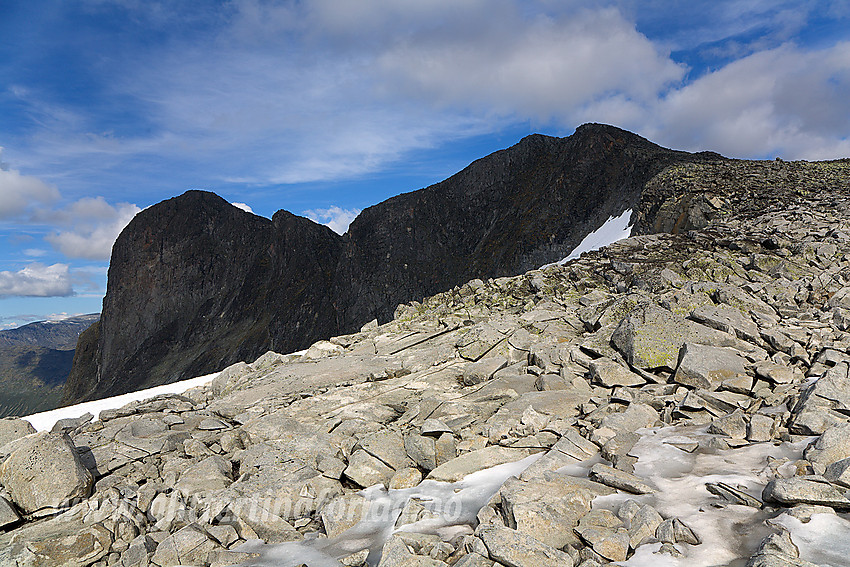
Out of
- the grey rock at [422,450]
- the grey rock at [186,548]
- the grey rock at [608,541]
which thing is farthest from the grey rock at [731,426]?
the grey rock at [186,548]

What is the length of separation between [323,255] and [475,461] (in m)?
91.7

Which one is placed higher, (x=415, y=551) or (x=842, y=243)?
(x=842, y=243)

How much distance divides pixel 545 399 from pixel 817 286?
35.4 feet

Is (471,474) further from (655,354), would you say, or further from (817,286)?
(817,286)

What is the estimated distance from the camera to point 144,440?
964cm

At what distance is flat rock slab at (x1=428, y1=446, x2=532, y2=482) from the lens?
24.6 feet

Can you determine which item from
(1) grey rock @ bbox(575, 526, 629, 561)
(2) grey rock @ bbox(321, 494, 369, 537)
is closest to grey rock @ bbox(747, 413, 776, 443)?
(1) grey rock @ bbox(575, 526, 629, 561)

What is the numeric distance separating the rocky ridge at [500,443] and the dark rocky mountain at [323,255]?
4254 centimetres

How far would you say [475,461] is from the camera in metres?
7.78

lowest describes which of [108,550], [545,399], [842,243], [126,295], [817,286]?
[108,550]

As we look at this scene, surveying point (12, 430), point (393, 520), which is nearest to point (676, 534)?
point (393, 520)

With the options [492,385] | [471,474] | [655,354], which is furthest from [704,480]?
[492,385]

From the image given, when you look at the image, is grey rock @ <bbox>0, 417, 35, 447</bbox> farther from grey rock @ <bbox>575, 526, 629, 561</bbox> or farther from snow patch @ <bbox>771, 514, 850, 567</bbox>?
snow patch @ <bbox>771, 514, 850, 567</bbox>

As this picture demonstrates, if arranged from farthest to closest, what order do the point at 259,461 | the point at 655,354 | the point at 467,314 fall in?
the point at 467,314
the point at 655,354
the point at 259,461
